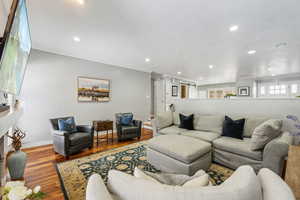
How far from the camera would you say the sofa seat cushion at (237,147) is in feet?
6.19

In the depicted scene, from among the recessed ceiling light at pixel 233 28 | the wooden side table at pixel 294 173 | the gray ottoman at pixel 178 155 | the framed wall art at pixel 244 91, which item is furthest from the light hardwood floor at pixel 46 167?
the framed wall art at pixel 244 91

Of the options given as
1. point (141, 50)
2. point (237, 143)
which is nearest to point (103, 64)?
point (141, 50)

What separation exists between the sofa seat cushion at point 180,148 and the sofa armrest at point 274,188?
1154mm

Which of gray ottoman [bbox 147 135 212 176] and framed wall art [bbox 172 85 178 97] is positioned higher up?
framed wall art [bbox 172 85 178 97]

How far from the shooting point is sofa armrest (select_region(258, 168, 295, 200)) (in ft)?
1.79

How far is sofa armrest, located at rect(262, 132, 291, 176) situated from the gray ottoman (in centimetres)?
74

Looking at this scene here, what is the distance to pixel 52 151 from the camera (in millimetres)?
2926

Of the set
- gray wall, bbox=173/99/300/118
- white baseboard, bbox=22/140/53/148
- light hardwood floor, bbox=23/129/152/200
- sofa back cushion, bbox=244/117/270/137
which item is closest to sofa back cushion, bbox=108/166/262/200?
light hardwood floor, bbox=23/129/152/200

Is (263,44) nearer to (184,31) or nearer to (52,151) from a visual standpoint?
(184,31)

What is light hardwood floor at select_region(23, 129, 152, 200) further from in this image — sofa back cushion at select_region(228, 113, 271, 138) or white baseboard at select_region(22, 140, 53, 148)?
sofa back cushion at select_region(228, 113, 271, 138)

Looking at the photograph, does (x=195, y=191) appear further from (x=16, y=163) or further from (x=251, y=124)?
(x=251, y=124)

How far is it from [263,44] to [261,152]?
2.45m

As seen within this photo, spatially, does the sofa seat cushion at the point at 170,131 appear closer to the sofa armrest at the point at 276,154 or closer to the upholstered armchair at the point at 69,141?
the sofa armrest at the point at 276,154

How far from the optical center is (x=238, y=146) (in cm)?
205
